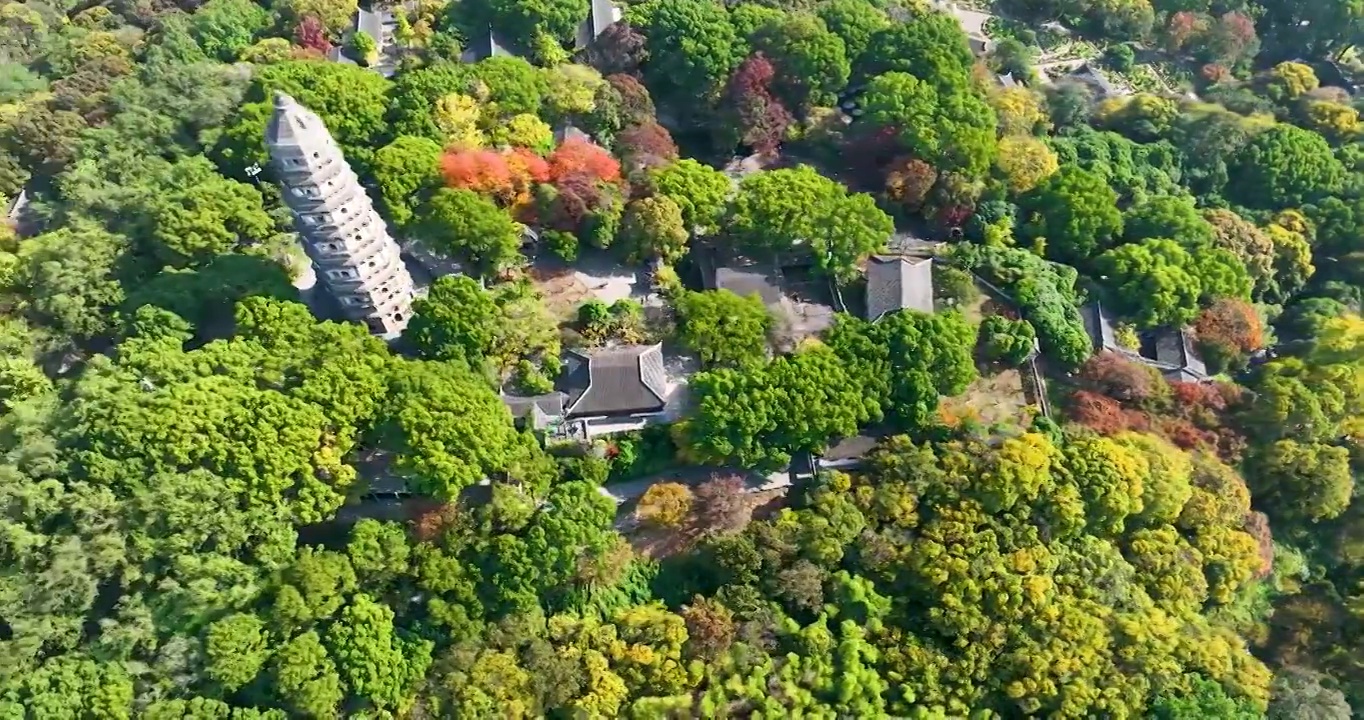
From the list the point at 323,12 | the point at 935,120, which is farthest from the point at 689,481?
the point at 323,12

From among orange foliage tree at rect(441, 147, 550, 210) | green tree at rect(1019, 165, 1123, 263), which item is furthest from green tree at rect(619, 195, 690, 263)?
green tree at rect(1019, 165, 1123, 263)

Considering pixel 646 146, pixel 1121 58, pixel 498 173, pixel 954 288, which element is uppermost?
pixel 498 173

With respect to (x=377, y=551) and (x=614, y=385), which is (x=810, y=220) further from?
(x=377, y=551)

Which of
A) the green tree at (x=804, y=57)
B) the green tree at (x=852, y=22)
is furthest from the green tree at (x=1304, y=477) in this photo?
the green tree at (x=852, y=22)

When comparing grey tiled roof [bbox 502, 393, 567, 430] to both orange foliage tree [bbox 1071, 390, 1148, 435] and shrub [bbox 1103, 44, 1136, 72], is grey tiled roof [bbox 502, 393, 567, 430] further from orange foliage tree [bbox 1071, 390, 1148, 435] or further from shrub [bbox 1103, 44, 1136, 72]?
shrub [bbox 1103, 44, 1136, 72]

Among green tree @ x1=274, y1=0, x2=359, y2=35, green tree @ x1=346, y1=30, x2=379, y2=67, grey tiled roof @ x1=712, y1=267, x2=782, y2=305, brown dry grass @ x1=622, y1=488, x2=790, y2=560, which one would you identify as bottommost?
brown dry grass @ x1=622, y1=488, x2=790, y2=560
